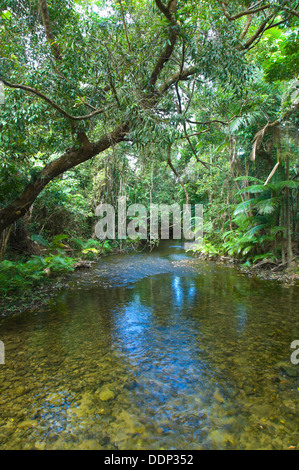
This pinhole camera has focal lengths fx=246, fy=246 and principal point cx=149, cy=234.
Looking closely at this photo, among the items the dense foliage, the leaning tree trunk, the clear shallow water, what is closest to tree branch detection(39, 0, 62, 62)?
the dense foliage

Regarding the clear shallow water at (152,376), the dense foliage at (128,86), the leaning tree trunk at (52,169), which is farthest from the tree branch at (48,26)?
the clear shallow water at (152,376)

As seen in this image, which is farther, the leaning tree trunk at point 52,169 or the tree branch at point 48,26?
the leaning tree trunk at point 52,169

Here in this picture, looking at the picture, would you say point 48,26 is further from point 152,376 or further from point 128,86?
point 152,376

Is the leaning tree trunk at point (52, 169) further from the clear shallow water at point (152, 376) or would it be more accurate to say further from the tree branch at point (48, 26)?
the clear shallow water at point (152, 376)

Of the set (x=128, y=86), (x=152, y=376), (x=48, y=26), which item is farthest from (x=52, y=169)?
(x=152, y=376)

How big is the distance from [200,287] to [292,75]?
6047 millimetres

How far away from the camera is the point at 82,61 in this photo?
4.36 metres

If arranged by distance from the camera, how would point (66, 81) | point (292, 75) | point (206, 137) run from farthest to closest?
point (206, 137), point (292, 75), point (66, 81)

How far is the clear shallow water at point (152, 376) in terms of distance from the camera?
1782 millimetres

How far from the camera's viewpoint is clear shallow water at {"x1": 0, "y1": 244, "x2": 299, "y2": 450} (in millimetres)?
1782

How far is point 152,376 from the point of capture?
98.0 inches
